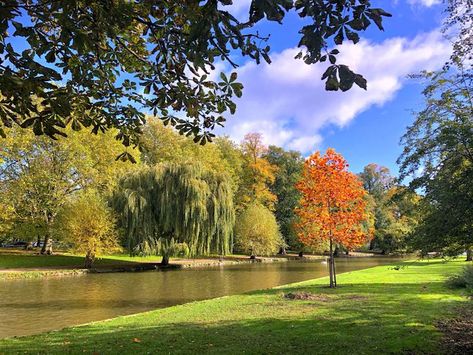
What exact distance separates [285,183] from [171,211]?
90.1 ft

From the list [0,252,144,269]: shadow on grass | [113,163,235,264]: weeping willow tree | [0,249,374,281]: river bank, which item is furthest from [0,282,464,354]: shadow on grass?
[0,252,144,269]: shadow on grass

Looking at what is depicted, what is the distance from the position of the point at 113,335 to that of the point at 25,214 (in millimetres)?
27341

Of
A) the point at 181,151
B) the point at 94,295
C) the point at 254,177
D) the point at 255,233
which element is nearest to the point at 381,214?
the point at 254,177

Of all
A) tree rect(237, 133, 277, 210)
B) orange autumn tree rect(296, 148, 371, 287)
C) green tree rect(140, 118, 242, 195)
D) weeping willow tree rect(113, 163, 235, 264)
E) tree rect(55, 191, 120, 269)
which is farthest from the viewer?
tree rect(237, 133, 277, 210)

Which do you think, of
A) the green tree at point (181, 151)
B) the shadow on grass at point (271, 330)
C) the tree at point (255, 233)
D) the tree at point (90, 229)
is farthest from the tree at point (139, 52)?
the green tree at point (181, 151)

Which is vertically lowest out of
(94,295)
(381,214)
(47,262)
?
(94,295)

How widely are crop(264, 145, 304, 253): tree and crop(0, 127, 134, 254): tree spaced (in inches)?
999

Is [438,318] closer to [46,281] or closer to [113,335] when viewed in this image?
[113,335]

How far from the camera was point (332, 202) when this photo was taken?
53.9 feet

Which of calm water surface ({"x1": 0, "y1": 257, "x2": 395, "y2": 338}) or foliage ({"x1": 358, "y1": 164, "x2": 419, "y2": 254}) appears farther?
foliage ({"x1": 358, "y1": 164, "x2": 419, "y2": 254})

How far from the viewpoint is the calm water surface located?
12047 mm

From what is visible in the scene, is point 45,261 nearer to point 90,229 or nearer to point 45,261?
point 45,261

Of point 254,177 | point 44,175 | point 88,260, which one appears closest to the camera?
point 88,260

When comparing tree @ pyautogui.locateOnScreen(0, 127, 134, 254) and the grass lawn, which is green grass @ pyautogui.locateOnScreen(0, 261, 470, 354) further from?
tree @ pyautogui.locateOnScreen(0, 127, 134, 254)
